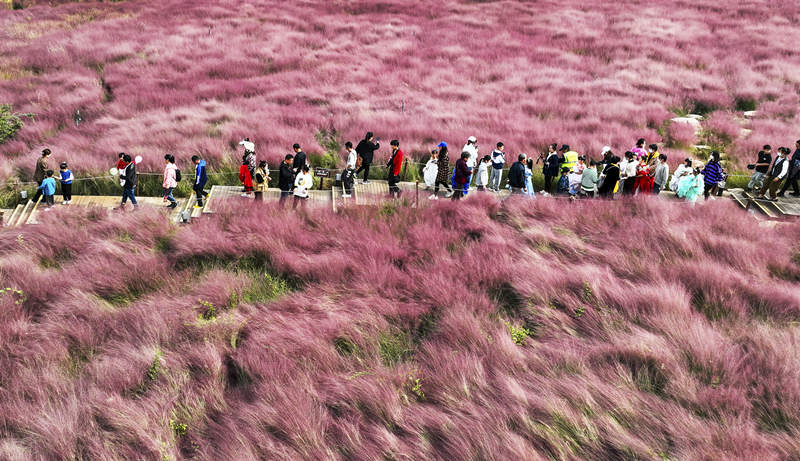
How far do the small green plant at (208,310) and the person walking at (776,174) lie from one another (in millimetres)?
12778

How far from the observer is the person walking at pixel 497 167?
455 inches

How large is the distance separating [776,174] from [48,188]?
17.2m

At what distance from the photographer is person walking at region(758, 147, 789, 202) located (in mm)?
10844

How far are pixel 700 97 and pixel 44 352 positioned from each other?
2245cm

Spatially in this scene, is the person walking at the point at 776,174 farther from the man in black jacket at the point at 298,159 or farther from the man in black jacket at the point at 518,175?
the man in black jacket at the point at 298,159

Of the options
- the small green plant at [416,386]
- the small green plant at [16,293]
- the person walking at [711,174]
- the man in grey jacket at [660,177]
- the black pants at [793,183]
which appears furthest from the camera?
the man in grey jacket at [660,177]

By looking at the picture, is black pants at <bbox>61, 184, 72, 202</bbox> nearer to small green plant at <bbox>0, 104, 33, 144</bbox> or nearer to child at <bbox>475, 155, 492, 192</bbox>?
→ small green plant at <bbox>0, 104, 33, 144</bbox>

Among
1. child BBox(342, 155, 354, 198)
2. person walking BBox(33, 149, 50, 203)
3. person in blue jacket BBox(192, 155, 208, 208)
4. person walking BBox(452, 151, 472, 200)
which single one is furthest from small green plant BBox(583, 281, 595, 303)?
person walking BBox(33, 149, 50, 203)

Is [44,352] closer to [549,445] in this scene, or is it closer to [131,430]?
[131,430]

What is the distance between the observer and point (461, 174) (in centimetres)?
1091

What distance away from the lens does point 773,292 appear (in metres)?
5.79

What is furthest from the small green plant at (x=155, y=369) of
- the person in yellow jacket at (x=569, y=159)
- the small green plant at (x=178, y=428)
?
the person in yellow jacket at (x=569, y=159)

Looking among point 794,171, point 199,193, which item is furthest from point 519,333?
point 794,171

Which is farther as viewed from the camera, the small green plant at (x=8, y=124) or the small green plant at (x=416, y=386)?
the small green plant at (x=8, y=124)
